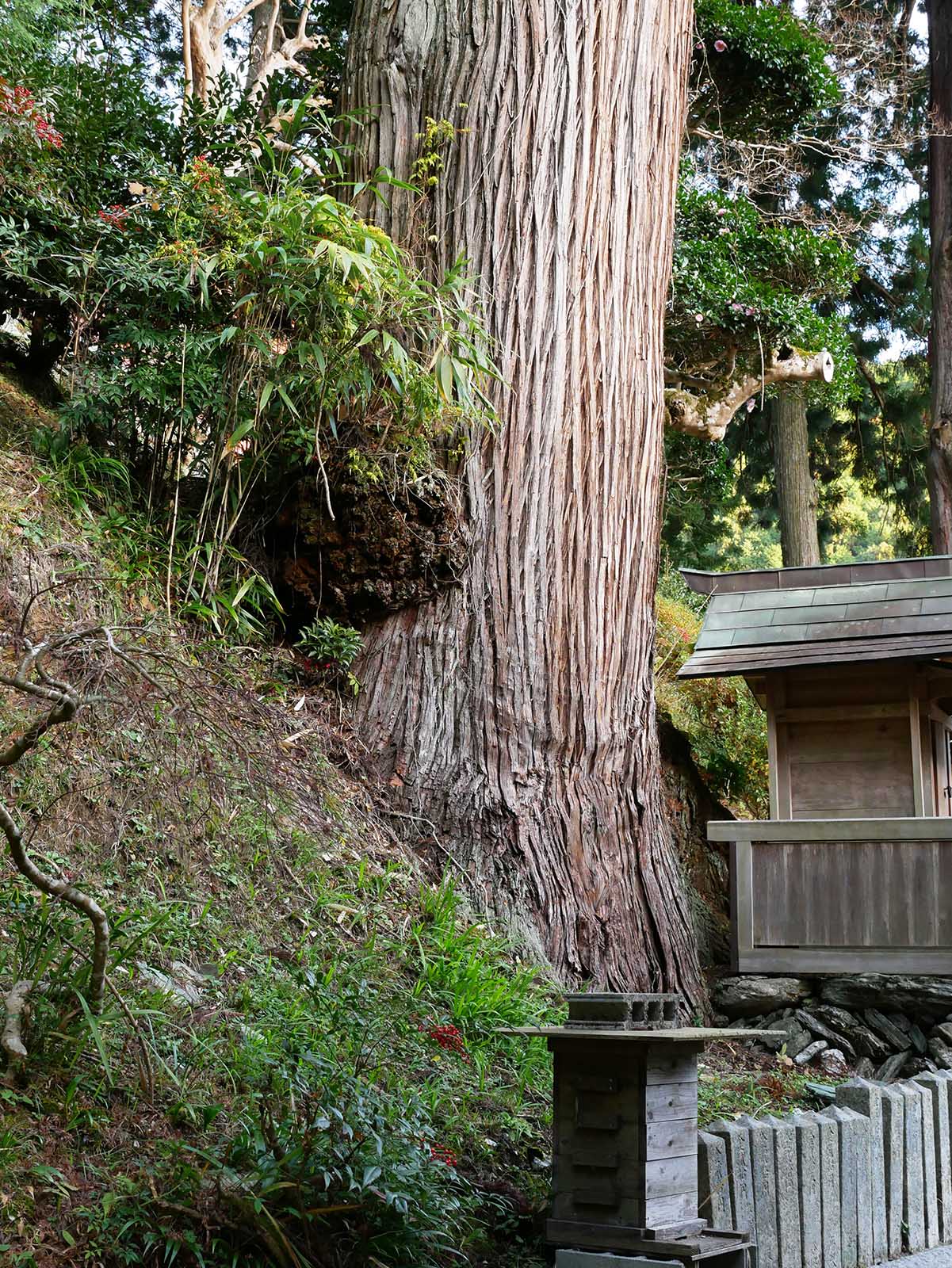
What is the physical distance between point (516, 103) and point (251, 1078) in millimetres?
5533

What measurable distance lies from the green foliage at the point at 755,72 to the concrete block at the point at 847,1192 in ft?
36.1

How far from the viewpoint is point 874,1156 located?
430cm

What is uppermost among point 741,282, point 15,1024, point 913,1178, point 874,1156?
point 741,282

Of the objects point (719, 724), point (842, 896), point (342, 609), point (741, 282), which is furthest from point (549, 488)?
point (719, 724)

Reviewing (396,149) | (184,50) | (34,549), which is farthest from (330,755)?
(184,50)

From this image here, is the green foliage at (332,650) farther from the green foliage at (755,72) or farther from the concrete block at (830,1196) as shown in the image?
the green foliage at (755,72)

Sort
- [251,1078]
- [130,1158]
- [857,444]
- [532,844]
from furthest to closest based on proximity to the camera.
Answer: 1. [857,444]
2. [532,844]
3. [251,1078]
4. [130,1158]

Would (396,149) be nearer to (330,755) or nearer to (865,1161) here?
(330,755)

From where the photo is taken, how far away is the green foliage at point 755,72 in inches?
490

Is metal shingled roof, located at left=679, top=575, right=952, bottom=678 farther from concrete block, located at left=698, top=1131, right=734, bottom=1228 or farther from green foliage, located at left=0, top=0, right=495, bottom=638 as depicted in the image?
concrete block, located at left=698, top=1131, right=734, bottom=1228

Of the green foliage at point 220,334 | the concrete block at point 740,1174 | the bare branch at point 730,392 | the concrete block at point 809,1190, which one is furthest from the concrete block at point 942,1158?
the bare branch at point 730,392

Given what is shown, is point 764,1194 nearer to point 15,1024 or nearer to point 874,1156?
point 874,1156

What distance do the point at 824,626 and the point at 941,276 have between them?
7.64 meters

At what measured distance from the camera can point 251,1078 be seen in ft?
11.3
